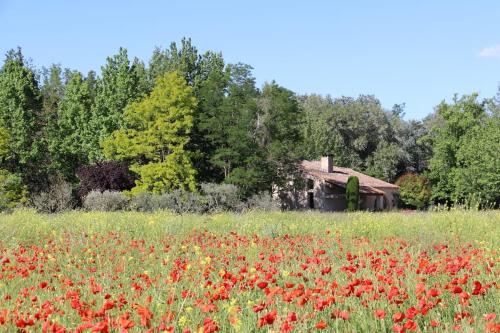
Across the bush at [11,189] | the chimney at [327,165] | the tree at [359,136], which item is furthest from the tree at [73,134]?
the tree at [359,136]

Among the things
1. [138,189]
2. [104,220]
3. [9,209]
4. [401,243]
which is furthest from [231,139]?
[401,243]

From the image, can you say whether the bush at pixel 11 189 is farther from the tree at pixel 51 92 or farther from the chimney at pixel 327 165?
the chimney at pixel 327 165

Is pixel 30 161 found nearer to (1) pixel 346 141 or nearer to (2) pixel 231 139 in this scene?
(2) pixel 231 139

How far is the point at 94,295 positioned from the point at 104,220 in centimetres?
916

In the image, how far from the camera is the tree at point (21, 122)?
3966 centimetres

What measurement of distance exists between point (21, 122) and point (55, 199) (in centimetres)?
805

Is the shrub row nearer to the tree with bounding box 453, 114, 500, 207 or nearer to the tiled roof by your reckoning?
the tiled roof

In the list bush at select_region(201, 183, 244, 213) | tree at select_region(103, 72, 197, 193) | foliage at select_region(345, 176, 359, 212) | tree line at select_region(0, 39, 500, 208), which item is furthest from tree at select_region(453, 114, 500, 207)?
tree at select_region(103, 72, 197, 193)

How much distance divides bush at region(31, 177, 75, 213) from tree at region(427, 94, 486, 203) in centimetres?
3272

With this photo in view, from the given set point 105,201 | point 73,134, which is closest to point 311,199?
point 73,134

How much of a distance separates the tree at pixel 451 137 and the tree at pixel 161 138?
87.0ft

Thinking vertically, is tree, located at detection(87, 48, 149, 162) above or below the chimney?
above

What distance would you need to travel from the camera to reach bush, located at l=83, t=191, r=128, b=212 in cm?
3182

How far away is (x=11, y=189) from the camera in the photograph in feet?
122
